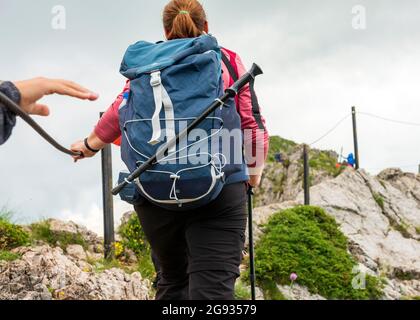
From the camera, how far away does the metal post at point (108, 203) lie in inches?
316

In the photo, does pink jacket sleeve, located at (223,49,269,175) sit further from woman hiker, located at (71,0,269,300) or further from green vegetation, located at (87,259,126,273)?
green vegetation, located at (87,259,126,273)

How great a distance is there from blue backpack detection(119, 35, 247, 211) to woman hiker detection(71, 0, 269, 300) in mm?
51

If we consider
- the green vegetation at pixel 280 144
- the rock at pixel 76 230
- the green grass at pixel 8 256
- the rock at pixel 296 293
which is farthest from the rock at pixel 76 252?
the green vegetation at pixel 280 144

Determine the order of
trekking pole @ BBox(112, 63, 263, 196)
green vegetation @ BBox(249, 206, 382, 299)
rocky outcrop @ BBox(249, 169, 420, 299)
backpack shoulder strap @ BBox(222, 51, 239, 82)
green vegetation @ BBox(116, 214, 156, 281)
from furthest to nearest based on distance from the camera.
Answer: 1. rocky outcrop @ BBox(249, 169, 420, 299)
2. green vegetation @ BBox(249, 206, 382, 299)
3. green vegetation @ BBox(116, 214, 156, 281)
4. backpack shoulder strap @ BBox(222, 51, 239, 82)
5. trekking pole @ BBox(112, 63, 263, 196)

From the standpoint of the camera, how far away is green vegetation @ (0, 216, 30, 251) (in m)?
7.16

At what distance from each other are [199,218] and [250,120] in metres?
0.56

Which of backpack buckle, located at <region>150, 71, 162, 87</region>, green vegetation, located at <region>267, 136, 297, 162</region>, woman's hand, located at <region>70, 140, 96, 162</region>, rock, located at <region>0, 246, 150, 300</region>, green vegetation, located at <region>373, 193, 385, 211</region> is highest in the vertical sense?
backpack buckle, located at <region>150, 71, 162, 87</region>

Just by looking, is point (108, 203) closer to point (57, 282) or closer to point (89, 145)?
point (57, 282)

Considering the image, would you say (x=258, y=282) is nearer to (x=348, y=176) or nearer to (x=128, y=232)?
(x=128, y=232)

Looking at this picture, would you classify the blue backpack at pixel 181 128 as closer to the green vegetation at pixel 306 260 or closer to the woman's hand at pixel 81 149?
the woman's hand at pixel 81 149

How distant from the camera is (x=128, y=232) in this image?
28.0 ft

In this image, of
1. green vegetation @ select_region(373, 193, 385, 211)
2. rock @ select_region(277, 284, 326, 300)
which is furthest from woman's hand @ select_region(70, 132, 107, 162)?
green vegetation @ select_region(373, 193, 385, 211)

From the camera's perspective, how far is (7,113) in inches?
59.4
